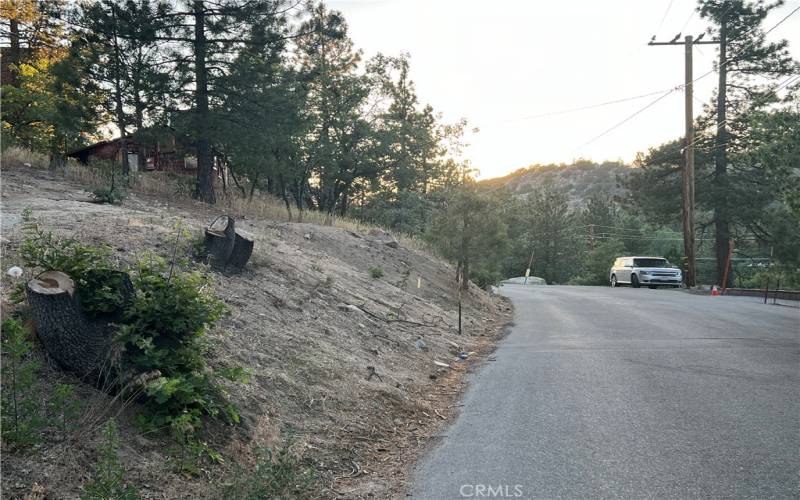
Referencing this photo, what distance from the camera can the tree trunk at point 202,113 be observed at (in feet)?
64.7

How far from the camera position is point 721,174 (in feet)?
115

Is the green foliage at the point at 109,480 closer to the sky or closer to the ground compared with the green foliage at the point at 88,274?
closer to the ground

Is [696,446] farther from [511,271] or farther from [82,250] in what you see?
[511,271]

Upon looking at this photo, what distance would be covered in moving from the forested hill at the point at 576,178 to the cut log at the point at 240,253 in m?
98.8

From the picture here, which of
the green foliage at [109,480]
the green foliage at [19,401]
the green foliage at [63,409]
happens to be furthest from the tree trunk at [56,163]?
the green foliage at [109,480]

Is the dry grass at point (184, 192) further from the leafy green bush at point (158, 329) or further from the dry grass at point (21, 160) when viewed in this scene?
the leafy green bush at point (158, 329)

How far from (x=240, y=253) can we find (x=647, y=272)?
1027 inches

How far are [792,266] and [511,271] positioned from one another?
147 feet

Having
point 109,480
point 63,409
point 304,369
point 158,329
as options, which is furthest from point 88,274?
point 304,369

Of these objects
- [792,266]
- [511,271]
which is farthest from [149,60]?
[511,271]

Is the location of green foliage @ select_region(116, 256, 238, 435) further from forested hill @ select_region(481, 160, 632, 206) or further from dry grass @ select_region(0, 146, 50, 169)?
forested hill @ select_region(481, 160, 632, 206)

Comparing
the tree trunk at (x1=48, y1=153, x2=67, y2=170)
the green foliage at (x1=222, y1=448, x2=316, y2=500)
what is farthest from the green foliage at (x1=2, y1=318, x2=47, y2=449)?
the tree trunk at (x1=48, y1=153, x2=67, y2=170)

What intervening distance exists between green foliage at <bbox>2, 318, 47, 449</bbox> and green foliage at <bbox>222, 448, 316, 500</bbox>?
1.27 meters

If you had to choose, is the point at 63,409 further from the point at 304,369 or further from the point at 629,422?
the point at 629,422
